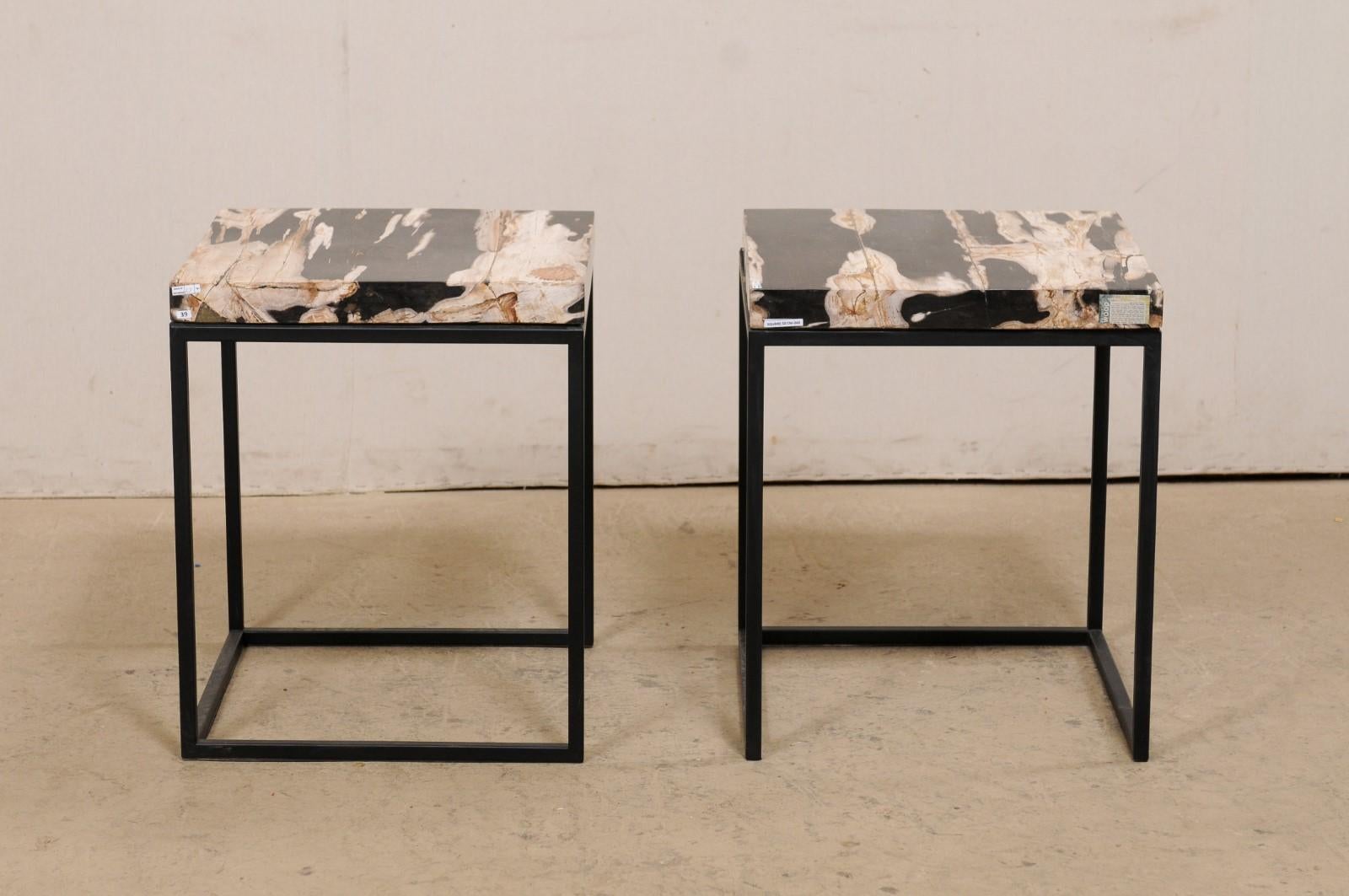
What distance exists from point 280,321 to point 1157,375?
1099 millimetres

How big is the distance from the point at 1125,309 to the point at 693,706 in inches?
32.7

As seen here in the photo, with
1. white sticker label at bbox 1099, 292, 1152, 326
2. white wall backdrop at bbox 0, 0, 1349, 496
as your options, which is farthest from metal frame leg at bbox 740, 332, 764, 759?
white wall backdrop at bbox 0, 0, 1349, 496

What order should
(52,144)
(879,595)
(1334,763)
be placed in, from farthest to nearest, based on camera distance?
(52,144), (879,595), (1334,763)

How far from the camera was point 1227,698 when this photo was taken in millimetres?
2439

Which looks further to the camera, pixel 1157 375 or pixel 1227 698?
pixel 1227 698

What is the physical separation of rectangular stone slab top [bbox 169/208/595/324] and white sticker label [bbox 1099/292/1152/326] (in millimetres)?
649

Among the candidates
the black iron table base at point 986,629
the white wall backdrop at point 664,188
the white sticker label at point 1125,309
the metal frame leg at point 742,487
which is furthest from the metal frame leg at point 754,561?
the white wall backdrop at point 664,188

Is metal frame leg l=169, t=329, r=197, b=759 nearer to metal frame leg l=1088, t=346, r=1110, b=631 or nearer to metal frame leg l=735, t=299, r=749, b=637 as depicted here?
Result: metal frame leg l=735, t=299, r=749, b=637

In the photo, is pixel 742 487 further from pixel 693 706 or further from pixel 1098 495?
pixel 1098 495

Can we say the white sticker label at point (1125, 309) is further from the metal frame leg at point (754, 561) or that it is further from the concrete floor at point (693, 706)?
the concrete floor at point (693, 706)

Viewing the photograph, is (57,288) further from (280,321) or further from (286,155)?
(280,321)

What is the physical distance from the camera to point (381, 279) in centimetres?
209

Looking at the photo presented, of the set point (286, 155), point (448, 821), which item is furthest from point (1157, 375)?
point (286, 155)

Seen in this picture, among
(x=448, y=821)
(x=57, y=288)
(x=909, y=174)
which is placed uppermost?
(x=909, y=174)
